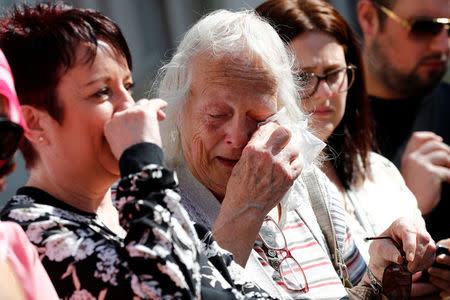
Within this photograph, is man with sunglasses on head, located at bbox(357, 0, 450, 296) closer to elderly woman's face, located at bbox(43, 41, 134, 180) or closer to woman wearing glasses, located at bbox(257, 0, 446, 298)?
woman wearing glasses, located at bbox(257, 0, 446, 298)

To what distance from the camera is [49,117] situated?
6.75ft

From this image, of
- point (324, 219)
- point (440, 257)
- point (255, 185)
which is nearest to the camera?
point (255, 185)

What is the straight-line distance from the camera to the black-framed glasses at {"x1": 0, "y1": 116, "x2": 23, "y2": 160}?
164cm

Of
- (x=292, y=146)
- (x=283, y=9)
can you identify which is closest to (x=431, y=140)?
(x=283, y=9)

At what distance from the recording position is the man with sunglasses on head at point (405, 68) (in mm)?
4430

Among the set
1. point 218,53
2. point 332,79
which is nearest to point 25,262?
point 218,53

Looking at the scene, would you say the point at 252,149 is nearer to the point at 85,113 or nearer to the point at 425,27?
the point at 85,113

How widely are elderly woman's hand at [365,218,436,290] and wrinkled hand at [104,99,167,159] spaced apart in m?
1.17

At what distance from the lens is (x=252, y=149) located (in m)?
2.44

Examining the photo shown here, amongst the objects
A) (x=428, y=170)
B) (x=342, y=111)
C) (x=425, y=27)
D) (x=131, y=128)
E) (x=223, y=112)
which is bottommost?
(x=428, y=170)

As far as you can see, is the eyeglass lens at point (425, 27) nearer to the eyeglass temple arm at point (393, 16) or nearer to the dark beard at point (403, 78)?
the eyeglass temple arm at point (393, 16)

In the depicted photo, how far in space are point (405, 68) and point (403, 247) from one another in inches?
87.5

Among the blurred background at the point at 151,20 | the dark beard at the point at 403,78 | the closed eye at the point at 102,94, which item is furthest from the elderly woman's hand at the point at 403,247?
the blurred background at the point at 151,20

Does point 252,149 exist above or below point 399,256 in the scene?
above
